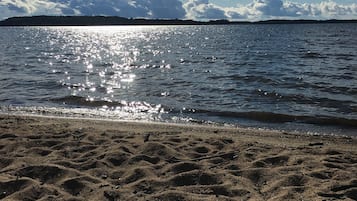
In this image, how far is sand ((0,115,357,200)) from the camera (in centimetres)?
579

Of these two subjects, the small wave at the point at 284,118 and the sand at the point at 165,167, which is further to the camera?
the small wave at the point at 284,118

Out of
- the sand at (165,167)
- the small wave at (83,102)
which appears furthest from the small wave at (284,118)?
the small wave at (83,102)

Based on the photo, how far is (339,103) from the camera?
14.3 metres

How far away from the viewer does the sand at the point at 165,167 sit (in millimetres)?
5785

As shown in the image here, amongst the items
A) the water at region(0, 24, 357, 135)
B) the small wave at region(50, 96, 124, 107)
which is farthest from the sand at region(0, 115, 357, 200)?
the small wave at region(50, 96, 124, 107)

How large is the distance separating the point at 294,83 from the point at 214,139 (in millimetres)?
10806

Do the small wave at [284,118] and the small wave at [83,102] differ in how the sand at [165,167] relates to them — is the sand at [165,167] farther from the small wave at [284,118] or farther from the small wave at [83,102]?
the small wave at [83,102]

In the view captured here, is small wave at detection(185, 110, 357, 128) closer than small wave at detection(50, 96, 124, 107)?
Yes

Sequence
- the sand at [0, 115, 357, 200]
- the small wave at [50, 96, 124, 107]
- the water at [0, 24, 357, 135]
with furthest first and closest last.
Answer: the small wave at [50, 96, 124, 107], the water at [0, 24, 357, 135], the sand at [0, 115, 357, 200]

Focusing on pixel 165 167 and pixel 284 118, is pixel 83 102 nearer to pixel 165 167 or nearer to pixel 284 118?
pixel 284 118

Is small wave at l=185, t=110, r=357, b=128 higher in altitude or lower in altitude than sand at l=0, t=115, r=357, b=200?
higher

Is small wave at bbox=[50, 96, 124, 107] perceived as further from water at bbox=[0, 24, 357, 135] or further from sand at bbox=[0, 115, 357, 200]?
sand at bbox=[0, 115, 357, 200]

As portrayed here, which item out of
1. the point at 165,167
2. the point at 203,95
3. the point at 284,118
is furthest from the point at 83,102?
the point at 165,167

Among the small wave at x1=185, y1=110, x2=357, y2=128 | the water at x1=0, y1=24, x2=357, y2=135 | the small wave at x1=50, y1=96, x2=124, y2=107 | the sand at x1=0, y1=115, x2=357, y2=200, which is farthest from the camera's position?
the small wave at x1=50, y1=96, x2=124, y2=107
